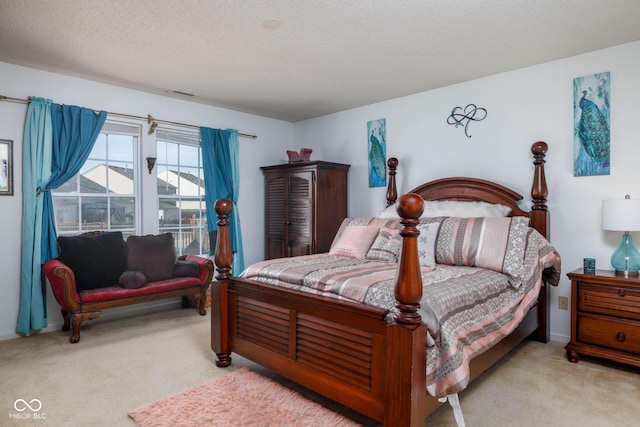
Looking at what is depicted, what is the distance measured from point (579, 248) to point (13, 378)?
14.3ft

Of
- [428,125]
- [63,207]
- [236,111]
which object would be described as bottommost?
[63,207]

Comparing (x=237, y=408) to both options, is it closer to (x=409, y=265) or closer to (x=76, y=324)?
(x=409, y=265)

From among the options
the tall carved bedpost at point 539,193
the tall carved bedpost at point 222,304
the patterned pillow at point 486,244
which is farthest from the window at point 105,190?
the tall carved bedpost at point 539,193

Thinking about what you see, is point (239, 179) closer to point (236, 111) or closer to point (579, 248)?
point (236, 111)

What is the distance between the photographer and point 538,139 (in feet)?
11.3

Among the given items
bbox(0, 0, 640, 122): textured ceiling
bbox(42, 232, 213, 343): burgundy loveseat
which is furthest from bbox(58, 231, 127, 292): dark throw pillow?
bbox(0, 0, 640, 122): textured ceiling

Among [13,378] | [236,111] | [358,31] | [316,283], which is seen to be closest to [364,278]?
[316,283]

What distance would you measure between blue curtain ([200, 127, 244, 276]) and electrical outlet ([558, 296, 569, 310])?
345 cm

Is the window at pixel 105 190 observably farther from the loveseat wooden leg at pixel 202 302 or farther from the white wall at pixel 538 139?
the white wall at pixel 538 139

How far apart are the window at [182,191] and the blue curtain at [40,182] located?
36.9 inches

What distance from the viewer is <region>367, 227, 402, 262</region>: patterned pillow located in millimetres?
3129

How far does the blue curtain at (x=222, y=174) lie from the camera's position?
4656 millimetres

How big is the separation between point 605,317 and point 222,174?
4.04 meters

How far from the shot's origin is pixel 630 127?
2.98 metres
